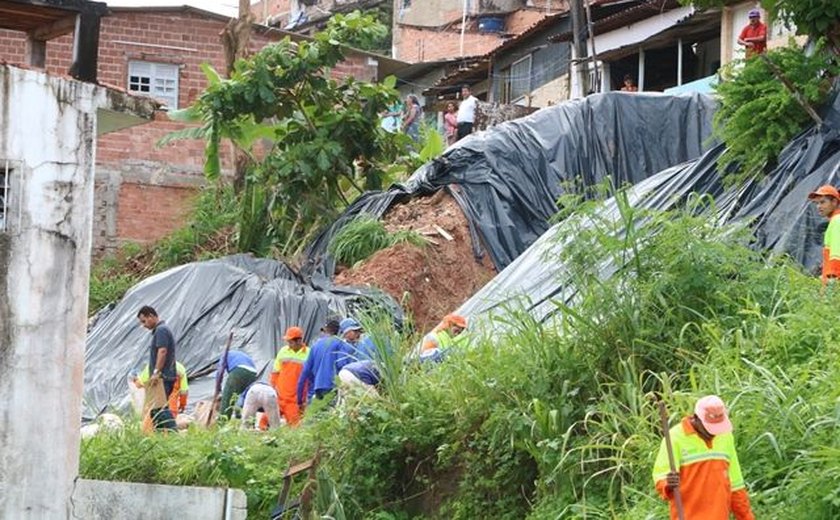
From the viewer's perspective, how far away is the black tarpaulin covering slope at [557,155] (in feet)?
68.9

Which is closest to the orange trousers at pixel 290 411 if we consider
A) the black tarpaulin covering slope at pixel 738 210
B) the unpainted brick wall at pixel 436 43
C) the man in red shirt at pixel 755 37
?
the black tarpaulin covering slope at pixel 738 210

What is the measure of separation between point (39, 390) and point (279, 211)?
35.4ft

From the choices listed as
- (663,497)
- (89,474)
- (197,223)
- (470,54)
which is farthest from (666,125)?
(470,54)

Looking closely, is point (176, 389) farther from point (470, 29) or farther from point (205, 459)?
point (470, 29)

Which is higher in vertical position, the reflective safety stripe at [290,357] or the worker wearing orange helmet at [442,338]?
the worker wearing orange helmet at [442,338]

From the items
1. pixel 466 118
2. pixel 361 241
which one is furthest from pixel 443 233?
pixel 466 118

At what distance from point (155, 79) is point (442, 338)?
1519 cm

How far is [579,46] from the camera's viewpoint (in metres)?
28.2

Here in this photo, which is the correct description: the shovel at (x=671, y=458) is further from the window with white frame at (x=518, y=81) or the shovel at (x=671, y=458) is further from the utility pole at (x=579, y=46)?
the window with white frame at (x=518, y=81)

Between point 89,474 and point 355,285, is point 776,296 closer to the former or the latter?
point 89,474

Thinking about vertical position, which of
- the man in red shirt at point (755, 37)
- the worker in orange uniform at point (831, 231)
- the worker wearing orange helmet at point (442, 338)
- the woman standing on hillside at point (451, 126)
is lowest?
the worker wearing orange helmet at point (442, 338)

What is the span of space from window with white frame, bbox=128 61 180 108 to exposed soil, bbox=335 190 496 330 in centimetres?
913

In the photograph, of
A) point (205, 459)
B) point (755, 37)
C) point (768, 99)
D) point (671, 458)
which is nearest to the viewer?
point (671, 458)

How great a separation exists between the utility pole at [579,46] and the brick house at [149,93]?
397cm
